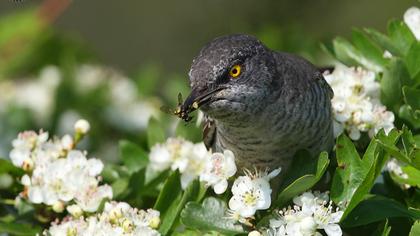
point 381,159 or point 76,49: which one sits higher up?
point 76,49

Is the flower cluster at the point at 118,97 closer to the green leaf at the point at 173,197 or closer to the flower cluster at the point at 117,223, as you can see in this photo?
the green leaf at the point at 173,197

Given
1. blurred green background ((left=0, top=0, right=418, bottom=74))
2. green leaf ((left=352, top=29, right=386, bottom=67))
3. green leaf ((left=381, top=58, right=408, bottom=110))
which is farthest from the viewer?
blurred green background ((left=0, top=0, right=418, bottom=74))

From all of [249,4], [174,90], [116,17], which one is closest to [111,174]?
[174,90]

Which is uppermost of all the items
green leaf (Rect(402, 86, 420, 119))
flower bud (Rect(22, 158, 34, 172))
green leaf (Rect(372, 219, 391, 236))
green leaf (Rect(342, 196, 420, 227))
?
green leaf (Rect(402, 86, 420, 119))

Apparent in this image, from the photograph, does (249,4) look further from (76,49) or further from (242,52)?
(242,52)

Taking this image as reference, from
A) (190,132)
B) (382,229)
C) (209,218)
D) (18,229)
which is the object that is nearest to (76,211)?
(18,229)

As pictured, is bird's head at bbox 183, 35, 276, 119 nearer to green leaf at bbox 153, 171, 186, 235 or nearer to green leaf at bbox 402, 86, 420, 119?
green leaf at bbox 153, 171, 186, 235

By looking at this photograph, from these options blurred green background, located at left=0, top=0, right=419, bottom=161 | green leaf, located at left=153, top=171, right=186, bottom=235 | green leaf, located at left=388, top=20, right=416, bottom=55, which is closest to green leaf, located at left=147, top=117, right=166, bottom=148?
blurred green background, located at left=0, top=0, right=419, bottom=161
